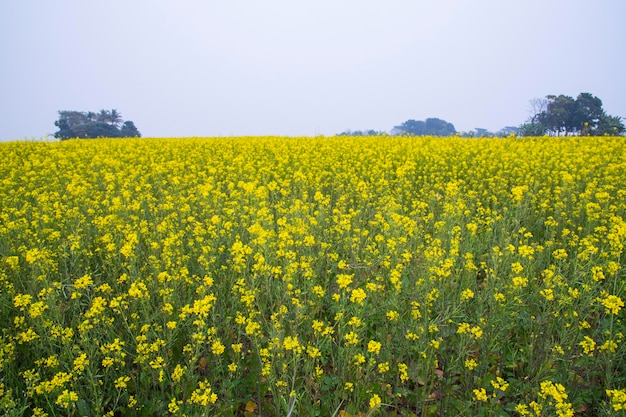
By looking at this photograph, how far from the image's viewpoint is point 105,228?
4570 millimetres

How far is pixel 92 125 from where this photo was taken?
44.3 meters

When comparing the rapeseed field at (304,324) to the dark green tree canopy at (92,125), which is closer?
the rapeseed field at (304,324)

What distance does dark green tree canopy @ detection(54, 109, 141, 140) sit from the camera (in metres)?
41.9

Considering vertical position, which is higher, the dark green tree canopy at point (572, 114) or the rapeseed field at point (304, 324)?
the dark green tree canopy at point (572, 114)

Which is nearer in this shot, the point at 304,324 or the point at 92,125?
the point at 304,324

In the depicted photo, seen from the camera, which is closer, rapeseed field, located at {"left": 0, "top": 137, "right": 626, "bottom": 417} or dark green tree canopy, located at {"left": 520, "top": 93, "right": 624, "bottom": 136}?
rapeseed field, located at {"left": 0, "top": 137, "right": 626, "bottom": 417}

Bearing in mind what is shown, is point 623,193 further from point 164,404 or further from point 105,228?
point 105,228

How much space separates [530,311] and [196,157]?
29.8 ft

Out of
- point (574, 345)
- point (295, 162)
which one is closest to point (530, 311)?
point (574, 345)

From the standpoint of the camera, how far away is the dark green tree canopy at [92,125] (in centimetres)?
4188

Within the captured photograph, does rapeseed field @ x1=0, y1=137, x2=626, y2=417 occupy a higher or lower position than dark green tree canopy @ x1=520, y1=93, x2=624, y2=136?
lower

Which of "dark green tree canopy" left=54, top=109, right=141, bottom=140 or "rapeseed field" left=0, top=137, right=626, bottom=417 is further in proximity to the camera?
"dark green tree canopy" left=54, top=109, right=141, bottom=140

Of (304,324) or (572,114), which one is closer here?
(304,324)

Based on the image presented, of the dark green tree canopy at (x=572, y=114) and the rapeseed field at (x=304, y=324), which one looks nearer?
the rapeseed field at (x=304, y=324)
